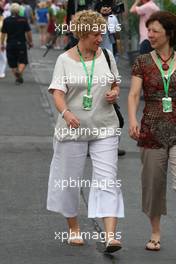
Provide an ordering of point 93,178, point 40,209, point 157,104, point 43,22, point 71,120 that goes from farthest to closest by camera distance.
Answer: point 43,22 → point 40,209 → point 93,178 → point 157,104 → point 71,120

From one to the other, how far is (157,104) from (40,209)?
2.10 m

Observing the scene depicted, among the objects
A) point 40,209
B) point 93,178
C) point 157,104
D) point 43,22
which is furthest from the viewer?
point 43,22

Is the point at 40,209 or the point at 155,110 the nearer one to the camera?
the point at 155,110

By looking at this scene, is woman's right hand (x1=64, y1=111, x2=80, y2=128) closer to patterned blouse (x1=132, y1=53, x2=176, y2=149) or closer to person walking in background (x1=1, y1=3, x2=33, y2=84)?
patterned blouse (x1=132, y1=53, x2=176, y2=149)

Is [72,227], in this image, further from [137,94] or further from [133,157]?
[133,157]

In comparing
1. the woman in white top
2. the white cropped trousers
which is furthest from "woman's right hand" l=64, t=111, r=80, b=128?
the white cropped trousers

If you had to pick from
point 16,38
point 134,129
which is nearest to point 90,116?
point 134,129

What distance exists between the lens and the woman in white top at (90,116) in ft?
22.5

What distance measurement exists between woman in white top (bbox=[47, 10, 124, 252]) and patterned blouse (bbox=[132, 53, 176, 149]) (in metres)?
0.25

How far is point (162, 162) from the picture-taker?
6852mm

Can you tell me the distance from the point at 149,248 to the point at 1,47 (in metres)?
14.3

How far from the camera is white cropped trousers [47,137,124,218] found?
272 inches

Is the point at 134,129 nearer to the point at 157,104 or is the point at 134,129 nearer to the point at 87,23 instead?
the point at 157,104

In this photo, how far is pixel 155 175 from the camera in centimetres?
688
